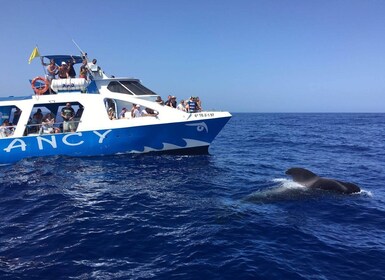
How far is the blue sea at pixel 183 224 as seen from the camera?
5949 mm

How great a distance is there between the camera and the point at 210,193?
1059 cm

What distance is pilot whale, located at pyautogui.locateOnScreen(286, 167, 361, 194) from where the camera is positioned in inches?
423

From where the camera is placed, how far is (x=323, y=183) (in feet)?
35.6

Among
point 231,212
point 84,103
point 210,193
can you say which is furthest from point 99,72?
point 231,212

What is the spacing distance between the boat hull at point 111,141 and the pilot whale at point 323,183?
20.1 feet

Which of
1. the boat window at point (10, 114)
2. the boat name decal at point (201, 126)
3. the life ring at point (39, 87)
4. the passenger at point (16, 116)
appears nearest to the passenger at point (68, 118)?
the life ring at point (39, 87)

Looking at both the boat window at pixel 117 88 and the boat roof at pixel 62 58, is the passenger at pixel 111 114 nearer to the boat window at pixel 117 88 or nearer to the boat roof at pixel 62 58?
the boat window at pixel 117 88

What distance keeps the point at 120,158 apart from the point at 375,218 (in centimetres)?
1199

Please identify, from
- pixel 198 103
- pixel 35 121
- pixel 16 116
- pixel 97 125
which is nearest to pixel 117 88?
pixel 97 125

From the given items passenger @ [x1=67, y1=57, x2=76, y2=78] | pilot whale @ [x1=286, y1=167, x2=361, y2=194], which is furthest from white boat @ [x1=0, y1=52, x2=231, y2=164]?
pilot whale @ [x1=286, y1=167, x2=361, y2=194]

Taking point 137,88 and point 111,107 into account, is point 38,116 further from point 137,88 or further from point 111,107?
point 137,88

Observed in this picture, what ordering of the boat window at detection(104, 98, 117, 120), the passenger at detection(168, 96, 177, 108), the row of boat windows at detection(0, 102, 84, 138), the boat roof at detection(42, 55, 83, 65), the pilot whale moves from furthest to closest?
1. the boat roof at detection(42, 55, 83, 65)
2. the passenger at detection(168, 96, 177, 108)
3. the boat window at detection(104, 98, 117, 120)
4. the row of boat windows at detection(0, 102, 84, 138)
5. the pilot whale

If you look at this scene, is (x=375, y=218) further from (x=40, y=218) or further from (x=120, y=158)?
(x=120, y=158)

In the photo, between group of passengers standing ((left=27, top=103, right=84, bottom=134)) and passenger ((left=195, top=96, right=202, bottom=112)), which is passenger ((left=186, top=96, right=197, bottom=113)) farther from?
group of passengers standing ((left=27, top=103, right=84, bottom=134))
